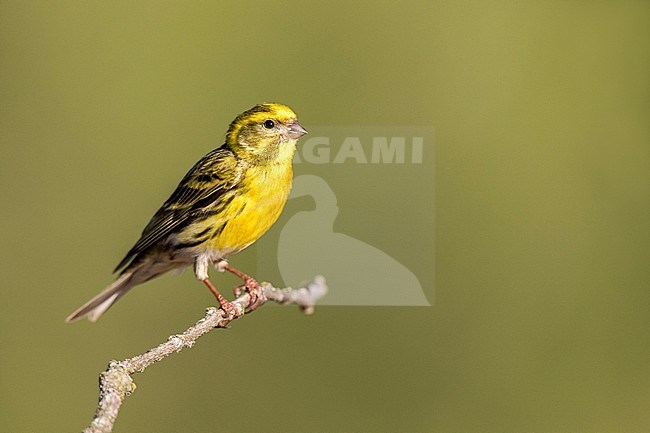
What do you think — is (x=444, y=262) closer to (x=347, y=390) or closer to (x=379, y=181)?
(x=379, y=181)

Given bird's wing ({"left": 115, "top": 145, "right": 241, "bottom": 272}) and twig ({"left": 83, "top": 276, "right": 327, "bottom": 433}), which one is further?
bird's wing ({"left": 115, "top": 145, "right": 241, "bottom": 272})

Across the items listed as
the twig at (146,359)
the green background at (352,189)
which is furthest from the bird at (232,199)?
the green background at (352,189)

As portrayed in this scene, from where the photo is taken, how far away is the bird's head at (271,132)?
13.1 ft

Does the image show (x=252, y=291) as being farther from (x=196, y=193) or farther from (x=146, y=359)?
(x=146, y=359)

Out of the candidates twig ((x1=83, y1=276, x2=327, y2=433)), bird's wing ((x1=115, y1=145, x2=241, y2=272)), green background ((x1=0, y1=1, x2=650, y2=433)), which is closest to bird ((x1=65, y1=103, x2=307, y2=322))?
bird's wing ((x1=115, y1=145, x2=241, y2=272))

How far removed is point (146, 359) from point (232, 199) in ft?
4.62

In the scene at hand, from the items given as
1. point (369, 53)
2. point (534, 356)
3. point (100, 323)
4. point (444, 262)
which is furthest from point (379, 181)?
point (100, 323)

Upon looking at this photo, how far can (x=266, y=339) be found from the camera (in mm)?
6324

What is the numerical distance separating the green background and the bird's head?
2190 mm

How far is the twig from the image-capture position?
7.39 ft

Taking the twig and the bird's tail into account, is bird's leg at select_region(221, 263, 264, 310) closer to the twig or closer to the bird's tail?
the twig

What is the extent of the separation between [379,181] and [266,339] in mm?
1577

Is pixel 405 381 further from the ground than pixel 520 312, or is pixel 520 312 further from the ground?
pixel 520 312

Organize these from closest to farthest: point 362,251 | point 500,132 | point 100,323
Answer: point 362,251 → point 100,323 → point 500,132
